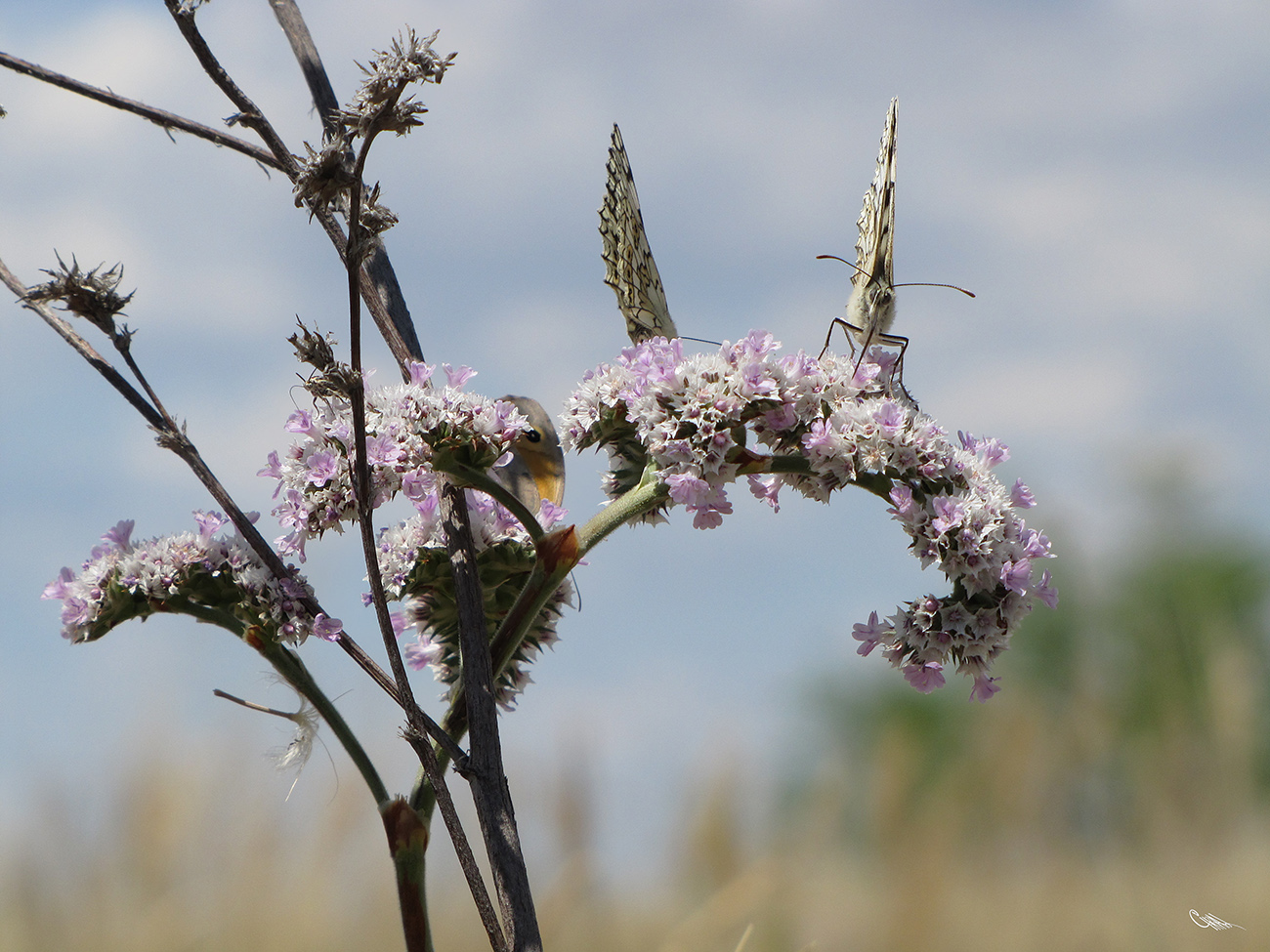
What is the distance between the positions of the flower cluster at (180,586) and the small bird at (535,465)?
525mm

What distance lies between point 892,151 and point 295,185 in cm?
206

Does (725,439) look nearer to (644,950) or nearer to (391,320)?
(391,320)

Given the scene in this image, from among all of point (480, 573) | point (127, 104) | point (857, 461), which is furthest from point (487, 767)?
point (127, 104)

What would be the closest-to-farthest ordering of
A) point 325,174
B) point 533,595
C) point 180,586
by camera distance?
point 325,174 → point 533,595 → point 180,586

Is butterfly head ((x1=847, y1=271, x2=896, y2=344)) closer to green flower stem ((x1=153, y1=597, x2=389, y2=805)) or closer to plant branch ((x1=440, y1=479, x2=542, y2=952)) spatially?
plant branch ((x1=440, y1=479, x2=542, y2=952))

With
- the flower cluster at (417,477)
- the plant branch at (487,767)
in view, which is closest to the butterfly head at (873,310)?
the flower cluster at (417,477)

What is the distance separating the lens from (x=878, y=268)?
3.05m

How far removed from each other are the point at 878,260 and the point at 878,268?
0.04 metres

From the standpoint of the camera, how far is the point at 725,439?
1.96 meters

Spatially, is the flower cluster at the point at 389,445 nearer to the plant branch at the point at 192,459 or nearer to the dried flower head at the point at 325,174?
the plant branch at the point at 192,459

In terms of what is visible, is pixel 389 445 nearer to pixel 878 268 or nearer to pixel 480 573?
pixel 480 573

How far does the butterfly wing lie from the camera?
3.00 metres

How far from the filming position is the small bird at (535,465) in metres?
2.34

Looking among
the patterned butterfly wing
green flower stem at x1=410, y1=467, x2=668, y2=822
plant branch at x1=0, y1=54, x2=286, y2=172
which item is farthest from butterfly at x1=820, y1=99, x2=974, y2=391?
plant branch at x1=0, y1=54, x2=286, y2=172
